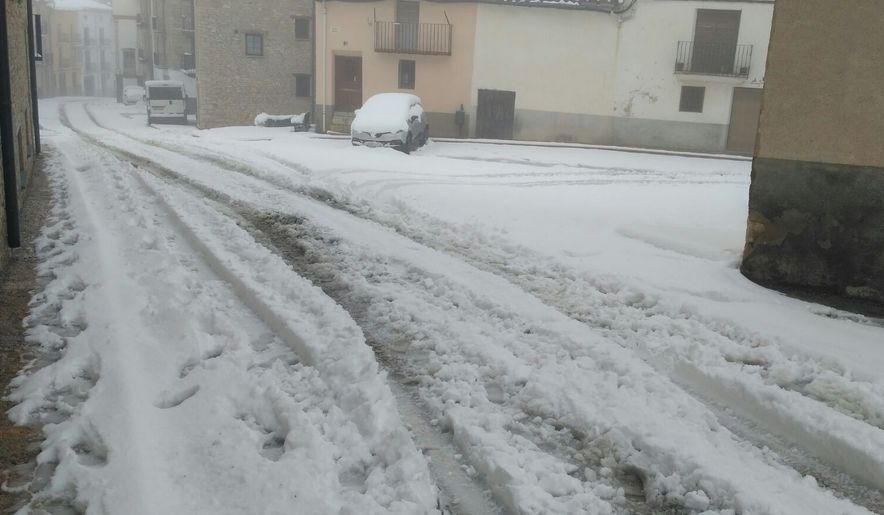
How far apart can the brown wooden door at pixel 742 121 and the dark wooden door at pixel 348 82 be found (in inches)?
514

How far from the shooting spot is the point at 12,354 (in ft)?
14.5

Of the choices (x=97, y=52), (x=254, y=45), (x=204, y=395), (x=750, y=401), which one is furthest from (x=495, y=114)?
(x=97, y=52)

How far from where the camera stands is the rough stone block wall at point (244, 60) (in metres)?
31.2

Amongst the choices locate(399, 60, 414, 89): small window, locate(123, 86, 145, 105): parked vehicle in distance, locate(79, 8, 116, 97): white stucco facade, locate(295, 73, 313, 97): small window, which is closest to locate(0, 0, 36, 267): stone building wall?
locate(399, 60, 414, 89): small window

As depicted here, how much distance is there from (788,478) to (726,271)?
13.1 ft

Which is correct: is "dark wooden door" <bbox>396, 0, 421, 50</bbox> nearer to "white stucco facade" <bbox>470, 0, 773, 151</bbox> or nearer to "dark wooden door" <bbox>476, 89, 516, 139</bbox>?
"white stucco facade" <bbox>470, 0, 773, 151</bbox>

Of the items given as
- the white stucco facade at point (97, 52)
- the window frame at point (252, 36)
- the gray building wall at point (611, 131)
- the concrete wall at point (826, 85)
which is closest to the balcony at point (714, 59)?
the gray building wall at point (611, 131)

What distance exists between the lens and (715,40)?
990 inches

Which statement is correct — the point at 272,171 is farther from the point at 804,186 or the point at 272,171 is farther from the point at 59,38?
the point at 59,38

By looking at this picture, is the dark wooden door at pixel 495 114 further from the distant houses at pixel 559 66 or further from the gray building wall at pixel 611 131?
the gray building wall at pixel 611 131

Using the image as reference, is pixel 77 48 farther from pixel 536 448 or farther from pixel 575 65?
pixel 536 448

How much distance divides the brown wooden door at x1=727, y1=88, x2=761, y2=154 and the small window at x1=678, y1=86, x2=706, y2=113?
A: 1051mm

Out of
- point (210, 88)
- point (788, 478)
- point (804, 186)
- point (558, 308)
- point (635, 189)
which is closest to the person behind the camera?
point (788, 478)

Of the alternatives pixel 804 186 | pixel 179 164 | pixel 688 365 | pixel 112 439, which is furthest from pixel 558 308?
pixel 179 164
